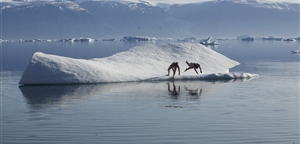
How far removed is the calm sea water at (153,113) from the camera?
16391 millimetres

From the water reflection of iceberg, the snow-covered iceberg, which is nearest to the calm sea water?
the water reflection of iceberg

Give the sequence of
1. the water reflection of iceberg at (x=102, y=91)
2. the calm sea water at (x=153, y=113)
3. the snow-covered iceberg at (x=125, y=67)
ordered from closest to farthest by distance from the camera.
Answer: the calm sea water at (x=153, y=113)
the water reflection of iceberg at (x=102, y=91)
the snow-covered iceberg at (x=125, y=67)

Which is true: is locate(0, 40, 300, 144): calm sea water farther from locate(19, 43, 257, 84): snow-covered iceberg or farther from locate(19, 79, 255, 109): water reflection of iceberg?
locate(19, 43, 257, 84): snow-covered iceberg

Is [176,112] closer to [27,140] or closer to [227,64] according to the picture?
[27,140]

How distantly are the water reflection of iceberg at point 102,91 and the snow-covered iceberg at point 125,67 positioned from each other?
0.80 m

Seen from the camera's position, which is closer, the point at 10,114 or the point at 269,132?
the point at 269,132

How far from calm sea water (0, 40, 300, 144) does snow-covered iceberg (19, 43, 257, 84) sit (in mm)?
903

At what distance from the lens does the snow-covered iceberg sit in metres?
30.2

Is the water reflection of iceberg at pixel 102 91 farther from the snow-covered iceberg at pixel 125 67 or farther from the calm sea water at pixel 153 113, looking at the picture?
the snow-covered iceberg at pixel 125 67

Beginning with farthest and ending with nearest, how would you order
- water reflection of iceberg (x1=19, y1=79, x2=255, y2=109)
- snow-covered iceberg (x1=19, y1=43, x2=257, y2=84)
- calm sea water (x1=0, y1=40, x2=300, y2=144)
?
snow-covered iceberg (x1=19, y1=43, x2=257, y2=84), water reflection of iceberg (x1=19, y1=79, x2=255, y2=109), calm sea water (x1=0, y1=40, x2=300, y2=144)

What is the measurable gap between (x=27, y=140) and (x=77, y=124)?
2.58 m

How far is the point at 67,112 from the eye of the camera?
20.8 m

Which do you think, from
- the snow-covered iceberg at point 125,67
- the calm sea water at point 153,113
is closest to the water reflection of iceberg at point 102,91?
the calm sea water at point 153,113

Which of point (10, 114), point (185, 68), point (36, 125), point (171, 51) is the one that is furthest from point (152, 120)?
point (171, 51)
